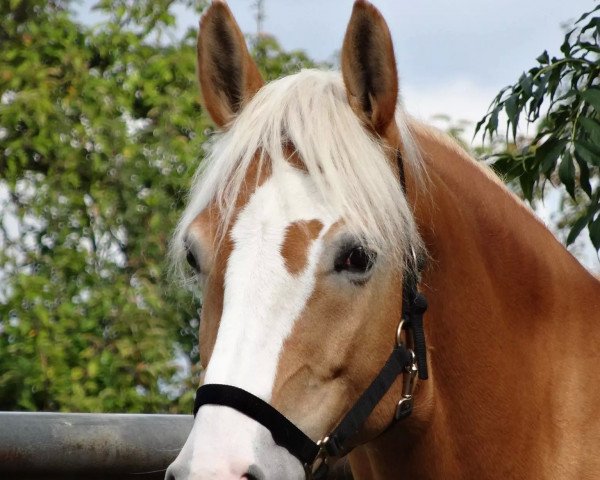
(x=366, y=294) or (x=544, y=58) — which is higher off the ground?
(x=544, y=58)

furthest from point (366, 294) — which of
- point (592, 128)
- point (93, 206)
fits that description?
point (93, 206)

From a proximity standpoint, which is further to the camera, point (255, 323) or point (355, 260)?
point (355, 260)

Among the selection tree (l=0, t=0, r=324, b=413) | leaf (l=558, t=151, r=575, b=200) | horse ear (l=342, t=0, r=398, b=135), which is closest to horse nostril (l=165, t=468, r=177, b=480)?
horse ear (l=342, t=0, r=398, b=135)

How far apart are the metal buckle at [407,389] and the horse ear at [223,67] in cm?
92

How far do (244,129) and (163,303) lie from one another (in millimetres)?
3160

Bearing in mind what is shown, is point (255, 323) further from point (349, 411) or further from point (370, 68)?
point (370, 68)

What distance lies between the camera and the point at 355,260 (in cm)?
253

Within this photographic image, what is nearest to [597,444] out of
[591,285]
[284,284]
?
[591,285]

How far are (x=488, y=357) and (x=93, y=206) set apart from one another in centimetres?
340

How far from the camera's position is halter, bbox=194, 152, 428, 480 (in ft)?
7.43

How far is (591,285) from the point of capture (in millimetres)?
3102

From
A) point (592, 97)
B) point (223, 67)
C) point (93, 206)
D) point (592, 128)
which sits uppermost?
point (223, 67)

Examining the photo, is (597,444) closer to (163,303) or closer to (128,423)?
(128,423)

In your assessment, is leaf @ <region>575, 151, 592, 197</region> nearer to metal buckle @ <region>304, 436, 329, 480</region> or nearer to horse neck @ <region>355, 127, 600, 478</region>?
horse neck @ <region>355, 127, 600, 478</region>
